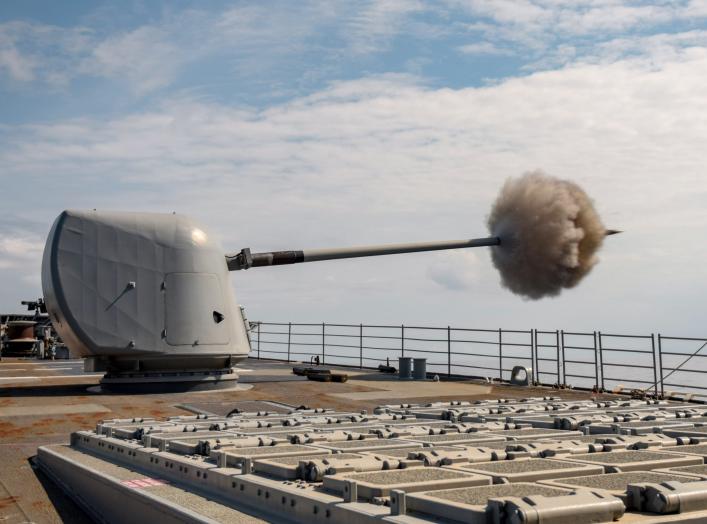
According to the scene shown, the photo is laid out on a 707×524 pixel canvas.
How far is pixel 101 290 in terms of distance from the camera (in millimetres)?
11586

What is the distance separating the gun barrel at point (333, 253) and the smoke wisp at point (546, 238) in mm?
440

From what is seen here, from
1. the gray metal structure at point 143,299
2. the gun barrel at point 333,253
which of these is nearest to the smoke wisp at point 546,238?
the gun barrel at point 333,253

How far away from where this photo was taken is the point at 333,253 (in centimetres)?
1433

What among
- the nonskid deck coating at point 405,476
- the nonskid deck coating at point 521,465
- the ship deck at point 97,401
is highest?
the nonskid deck coating at point 521,465

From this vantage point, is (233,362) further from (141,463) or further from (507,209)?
(141,463)

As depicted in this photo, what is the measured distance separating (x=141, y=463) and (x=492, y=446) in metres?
1.88

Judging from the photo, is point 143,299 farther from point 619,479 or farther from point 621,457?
point 619,479

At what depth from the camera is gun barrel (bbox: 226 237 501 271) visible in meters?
13.1

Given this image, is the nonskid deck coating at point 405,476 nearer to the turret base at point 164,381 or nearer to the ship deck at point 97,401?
the ship deck at point 97,401

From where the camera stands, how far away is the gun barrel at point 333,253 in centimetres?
1314

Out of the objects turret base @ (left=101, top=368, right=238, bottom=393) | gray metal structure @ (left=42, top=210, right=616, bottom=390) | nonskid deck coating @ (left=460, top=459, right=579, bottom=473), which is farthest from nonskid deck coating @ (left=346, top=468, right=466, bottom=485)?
turret base @ (left=101, top=368, right=238, bottom=393)

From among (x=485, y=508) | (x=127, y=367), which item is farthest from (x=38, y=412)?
(x=485, y=508)

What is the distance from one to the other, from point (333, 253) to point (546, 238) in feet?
13.2

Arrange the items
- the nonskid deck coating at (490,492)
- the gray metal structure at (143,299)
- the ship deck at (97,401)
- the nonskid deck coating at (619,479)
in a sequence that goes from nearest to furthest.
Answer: the nonskid deck coating at (490,492)
the nonskid deck coating at (619,479)
the ship deck at (97,401)
the gray metal structure at (143,299)
